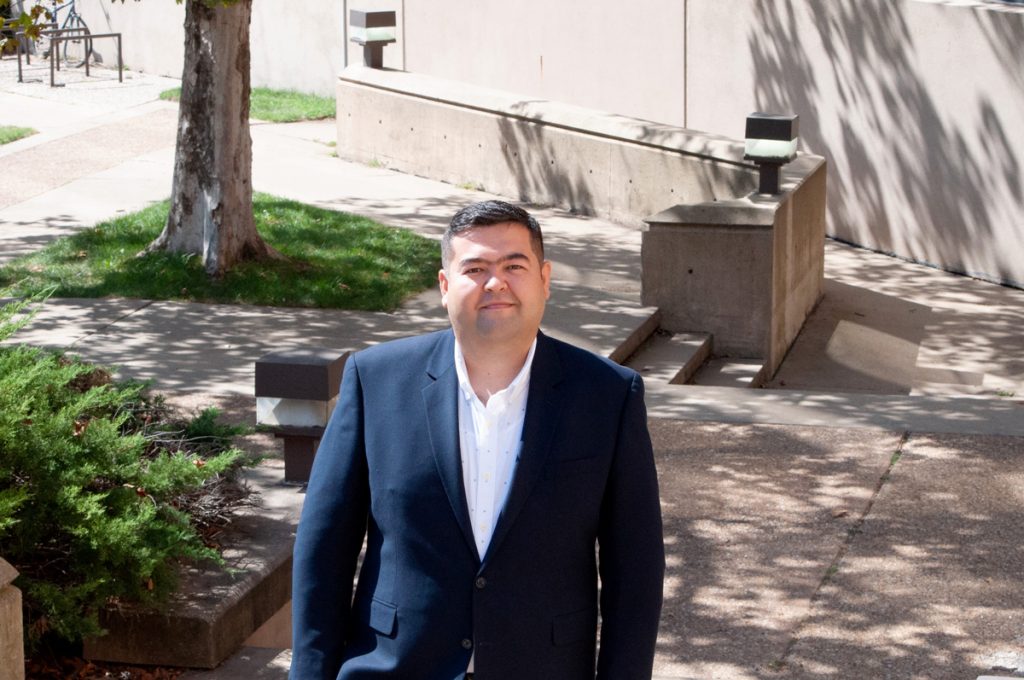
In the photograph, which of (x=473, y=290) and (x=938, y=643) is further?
(x=938, y=643)

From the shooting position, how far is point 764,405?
8.72 metres

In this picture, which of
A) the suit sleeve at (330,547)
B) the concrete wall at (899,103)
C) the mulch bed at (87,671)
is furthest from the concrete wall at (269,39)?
the suit sleeve at (330,547)

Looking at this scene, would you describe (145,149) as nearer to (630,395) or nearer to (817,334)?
(817,334)

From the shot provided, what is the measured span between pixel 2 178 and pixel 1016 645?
12.3m

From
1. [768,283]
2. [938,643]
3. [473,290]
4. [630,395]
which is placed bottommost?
[938,643]

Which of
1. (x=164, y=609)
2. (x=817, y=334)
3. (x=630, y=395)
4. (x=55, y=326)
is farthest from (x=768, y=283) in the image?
(x=630, y=395)

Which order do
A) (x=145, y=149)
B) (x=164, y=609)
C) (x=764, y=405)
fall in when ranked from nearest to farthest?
(x=164, y=609), (x=764, y=405), (x=145, y=149)

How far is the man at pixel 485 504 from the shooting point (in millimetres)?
3162

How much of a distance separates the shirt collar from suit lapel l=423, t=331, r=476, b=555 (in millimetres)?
12

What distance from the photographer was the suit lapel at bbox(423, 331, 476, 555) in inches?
125

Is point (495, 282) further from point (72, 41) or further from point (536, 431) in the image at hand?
point (72, 41)

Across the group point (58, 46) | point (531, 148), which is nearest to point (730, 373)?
point (531, 148)

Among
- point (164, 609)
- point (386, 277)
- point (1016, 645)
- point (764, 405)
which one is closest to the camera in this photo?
point (164, 609)

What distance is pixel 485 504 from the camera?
3.21 metres
